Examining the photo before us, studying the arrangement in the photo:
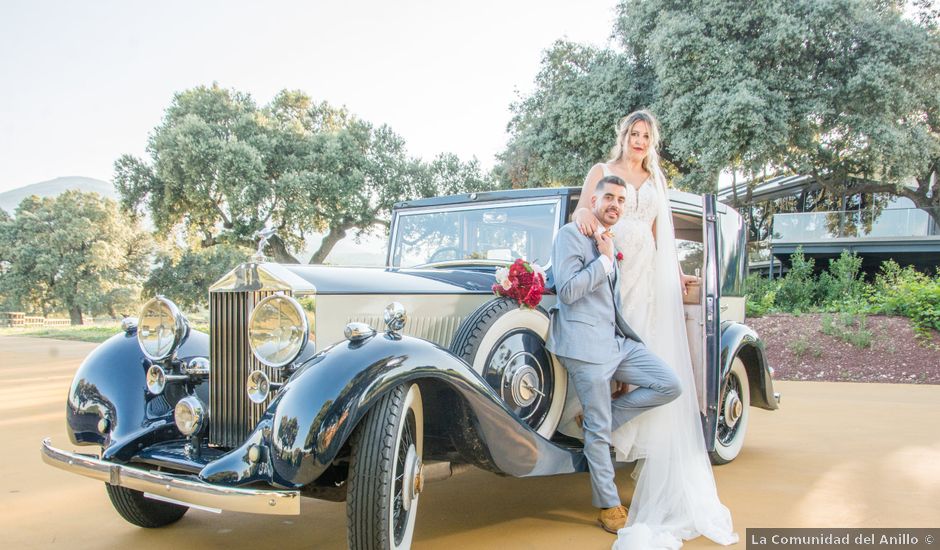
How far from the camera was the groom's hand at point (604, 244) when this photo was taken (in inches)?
136

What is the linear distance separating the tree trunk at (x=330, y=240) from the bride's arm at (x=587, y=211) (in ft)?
51.4

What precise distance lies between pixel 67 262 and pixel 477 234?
108 feet

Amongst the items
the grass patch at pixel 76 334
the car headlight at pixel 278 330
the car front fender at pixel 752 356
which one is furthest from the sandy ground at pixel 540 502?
the grass patch at pixel 76 334

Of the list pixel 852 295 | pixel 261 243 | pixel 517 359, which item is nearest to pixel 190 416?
pixel 261 243

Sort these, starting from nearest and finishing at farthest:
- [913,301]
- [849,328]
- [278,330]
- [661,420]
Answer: [278,330] → [661,420] → [849,328] → [913,301]

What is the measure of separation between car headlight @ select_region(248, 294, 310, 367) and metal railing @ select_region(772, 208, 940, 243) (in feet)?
63.5

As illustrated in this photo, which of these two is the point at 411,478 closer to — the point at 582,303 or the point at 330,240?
the point at 582,303

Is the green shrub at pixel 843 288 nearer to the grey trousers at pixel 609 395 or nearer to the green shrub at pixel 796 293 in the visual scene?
the green shrub at pixel 796 293

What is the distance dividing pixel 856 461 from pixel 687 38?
10.7 m

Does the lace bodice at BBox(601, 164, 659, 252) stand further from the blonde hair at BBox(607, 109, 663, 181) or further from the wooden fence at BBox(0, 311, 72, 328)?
the wooden fence at BBox(0, 311, 72, 328)

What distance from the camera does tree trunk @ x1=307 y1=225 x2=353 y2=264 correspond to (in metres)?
19.0

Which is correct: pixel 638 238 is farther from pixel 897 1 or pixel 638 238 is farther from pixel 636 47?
pixel 897 1

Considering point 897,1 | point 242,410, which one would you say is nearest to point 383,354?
point 242,410

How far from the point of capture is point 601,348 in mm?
3443
